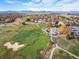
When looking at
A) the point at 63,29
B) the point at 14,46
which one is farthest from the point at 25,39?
the point at 63,29

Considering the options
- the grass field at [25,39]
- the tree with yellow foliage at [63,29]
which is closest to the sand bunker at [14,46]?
the grass field at [25,39]

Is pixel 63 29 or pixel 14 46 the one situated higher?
pixel 63 29

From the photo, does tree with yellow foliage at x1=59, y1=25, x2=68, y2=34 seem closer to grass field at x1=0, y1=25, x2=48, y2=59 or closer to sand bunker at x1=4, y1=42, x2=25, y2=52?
grass field at x1=0, y1=25, x2=48, y2=59

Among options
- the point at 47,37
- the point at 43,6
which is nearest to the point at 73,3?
the point at 43,6

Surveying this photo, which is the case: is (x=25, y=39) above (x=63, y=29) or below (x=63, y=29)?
below

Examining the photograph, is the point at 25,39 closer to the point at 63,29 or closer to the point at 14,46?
the point at 14,46

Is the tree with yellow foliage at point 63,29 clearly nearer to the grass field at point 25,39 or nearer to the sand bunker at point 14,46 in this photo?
the grass field at point 25,39

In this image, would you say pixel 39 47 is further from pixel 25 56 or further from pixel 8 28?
pixel 8 28

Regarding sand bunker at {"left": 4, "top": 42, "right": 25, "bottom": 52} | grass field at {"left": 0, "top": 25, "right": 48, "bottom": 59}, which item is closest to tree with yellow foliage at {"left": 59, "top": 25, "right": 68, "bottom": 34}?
grass field at {"left": 0, "top": 25, "right": 48, "bottom": 59}

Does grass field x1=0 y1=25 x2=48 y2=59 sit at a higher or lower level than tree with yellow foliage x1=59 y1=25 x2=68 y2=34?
lower
